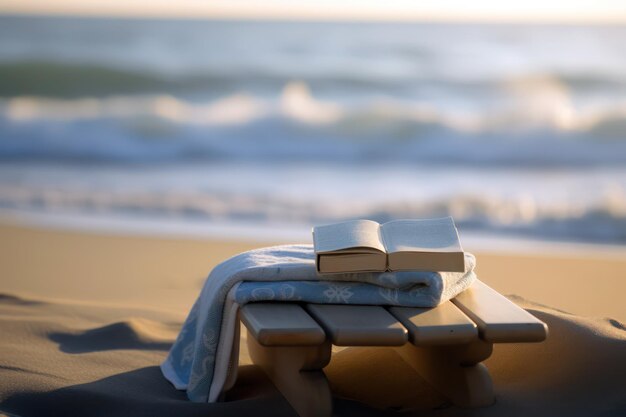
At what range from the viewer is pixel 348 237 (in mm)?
3350

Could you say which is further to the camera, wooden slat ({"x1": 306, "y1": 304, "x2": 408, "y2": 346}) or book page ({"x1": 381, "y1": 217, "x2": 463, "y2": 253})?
book page ({"x1": 381, "y1": 217, "x2": 463, "y2": 253})

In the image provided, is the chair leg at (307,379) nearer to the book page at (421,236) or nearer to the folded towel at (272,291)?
the folded towel at (272,291)

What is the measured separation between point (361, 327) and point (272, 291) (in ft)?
1.33

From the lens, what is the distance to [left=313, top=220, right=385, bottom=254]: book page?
10.7ft

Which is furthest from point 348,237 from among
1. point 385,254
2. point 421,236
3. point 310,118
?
point 310,118

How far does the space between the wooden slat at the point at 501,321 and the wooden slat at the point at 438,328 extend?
4cm

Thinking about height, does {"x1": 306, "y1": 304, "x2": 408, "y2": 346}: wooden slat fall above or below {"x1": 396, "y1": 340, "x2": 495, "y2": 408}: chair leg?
above

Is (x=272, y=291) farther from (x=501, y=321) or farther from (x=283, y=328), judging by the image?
(x=501, y=321)

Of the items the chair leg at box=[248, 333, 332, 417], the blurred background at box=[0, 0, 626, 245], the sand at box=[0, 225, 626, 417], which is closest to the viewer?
the chair leg at box=[248, 333, 332, 417]

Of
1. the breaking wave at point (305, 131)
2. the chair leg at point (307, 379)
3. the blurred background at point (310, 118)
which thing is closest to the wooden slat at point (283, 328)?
the chair leg at point (307, 379)

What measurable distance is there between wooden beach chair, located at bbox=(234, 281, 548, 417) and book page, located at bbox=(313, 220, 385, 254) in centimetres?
19

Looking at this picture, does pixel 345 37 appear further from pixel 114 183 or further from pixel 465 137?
pixel 114 183

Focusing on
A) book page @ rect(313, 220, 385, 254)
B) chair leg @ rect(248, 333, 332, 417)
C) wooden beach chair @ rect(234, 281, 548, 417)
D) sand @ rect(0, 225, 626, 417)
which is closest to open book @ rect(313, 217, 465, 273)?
book page @ rect(313, 220, 385, 254)

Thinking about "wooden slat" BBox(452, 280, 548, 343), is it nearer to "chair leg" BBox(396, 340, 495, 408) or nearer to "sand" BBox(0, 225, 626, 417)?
"chair leg" BBox(396, 340, 495, 408)
